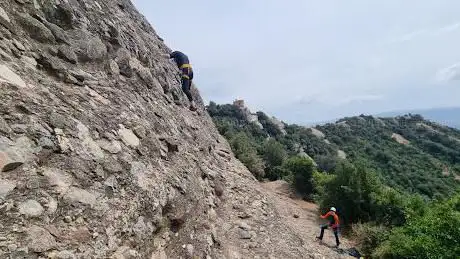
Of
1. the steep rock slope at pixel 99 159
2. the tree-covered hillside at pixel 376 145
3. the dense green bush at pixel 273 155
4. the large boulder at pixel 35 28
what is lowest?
the steep rock slope at pixel 99 159

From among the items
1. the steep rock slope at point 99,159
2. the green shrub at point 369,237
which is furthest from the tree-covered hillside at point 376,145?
the steep rock slope at point 99,159

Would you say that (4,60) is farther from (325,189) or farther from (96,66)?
(325,189)

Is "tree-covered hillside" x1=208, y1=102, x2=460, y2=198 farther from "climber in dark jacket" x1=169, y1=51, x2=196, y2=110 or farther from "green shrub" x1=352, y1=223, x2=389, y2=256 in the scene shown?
"green shrub" x1=352, y1=223, x2=389, y2=256

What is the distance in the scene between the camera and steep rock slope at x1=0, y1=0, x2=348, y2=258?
493 centimetres

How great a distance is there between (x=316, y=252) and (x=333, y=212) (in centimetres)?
318

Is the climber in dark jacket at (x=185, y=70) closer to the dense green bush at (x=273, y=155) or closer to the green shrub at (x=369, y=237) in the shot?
the green shrub at (x=369, y=237)

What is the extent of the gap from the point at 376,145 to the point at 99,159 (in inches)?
2788

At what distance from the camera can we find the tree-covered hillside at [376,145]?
48.1m

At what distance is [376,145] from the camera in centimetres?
6981

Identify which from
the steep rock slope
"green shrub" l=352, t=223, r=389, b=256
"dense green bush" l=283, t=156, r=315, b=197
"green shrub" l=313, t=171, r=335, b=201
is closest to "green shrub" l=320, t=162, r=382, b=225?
"green shrub" l=313, t=171, r=335, b=201

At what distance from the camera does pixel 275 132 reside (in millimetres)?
65500

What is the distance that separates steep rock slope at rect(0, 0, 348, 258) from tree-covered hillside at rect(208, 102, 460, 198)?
22.1 m

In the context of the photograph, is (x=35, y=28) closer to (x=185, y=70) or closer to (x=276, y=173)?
(x=185, y=70)

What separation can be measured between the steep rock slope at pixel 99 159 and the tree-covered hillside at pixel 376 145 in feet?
72.6
